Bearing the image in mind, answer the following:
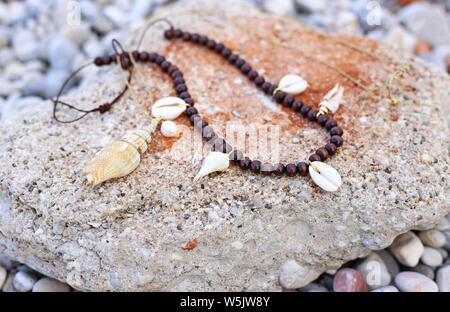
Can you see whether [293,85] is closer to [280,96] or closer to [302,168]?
[280,96]

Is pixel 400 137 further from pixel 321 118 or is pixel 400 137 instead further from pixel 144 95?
pixel 144 95

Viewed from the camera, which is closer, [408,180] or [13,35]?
[408,180]

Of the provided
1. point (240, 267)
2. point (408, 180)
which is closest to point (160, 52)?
point (240, 267)

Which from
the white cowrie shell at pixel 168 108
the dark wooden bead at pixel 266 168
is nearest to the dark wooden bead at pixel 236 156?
the dark wooden bead at pixel 266 168

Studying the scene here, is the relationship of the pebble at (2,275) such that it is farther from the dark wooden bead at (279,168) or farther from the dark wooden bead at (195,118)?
the dark wooden bead at (279,168)

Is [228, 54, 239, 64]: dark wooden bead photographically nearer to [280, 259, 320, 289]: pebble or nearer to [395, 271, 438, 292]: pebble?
[280, 259, 320, 289]: pebble

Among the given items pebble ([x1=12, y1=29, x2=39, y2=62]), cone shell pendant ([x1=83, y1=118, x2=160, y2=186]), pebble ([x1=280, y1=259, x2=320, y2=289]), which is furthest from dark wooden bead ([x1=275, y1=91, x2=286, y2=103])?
pebble ([x1=12, y1=29, x2=39, y2=62])
